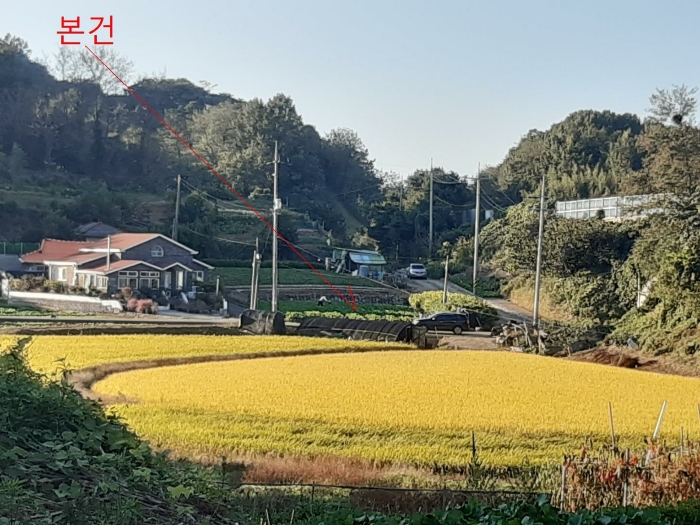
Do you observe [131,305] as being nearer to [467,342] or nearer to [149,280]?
[149,280]

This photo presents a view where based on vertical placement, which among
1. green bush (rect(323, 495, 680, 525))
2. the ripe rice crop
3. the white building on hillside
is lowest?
the ripe rice crop

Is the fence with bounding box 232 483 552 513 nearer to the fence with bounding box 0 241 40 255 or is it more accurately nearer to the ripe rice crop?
the ripe rice crop

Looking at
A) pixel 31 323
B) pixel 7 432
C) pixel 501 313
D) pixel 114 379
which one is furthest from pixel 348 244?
pixel 7 432

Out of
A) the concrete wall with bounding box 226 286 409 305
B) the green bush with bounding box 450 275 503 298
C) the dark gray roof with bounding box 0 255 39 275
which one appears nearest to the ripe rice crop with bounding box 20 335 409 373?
the concrete wall with bounding box 226 286 409 305

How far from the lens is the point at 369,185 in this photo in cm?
9056

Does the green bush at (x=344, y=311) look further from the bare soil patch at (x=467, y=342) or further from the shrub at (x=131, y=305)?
the shrub at (x=131, y=305)

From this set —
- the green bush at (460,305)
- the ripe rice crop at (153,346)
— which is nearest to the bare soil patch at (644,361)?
the ripe rice crop at (153,346)

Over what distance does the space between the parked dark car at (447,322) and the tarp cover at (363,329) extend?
5.14m

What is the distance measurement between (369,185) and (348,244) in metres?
24.9

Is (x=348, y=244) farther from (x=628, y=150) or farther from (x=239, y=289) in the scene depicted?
(x=628, y=150)

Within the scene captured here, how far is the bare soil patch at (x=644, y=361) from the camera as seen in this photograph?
27944 mm

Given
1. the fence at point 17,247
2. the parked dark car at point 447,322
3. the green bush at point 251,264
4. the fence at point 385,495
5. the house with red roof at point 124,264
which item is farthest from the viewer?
the green bush at point 251,264

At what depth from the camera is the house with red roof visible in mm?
44844

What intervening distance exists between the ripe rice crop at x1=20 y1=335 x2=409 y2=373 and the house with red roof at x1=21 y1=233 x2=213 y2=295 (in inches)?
618
